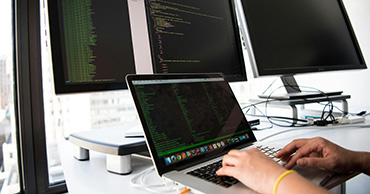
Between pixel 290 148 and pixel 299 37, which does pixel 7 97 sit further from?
pixel 299 37

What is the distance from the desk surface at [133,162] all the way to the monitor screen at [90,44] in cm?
21

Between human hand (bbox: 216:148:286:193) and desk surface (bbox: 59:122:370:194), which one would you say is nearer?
human hand (bbox: 216:148:286:193)

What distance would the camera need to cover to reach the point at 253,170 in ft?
1.43

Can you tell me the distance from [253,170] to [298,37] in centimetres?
92

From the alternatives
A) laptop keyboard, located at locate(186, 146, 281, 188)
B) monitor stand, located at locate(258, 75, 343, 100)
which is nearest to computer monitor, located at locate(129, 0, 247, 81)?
monitor stand, located at locate(258, 75, 343, 100)

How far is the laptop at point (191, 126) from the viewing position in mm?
496

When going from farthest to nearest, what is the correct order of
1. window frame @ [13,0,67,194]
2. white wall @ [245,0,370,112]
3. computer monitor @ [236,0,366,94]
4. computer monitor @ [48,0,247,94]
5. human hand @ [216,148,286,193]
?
white wall @ [245,0,370,112]
window frame @ [13,0,67,194]
computer monitor @ [236,0,366,94]
computer monitor @ [48,0,247,94]
human hand @ [216,148,286,193]

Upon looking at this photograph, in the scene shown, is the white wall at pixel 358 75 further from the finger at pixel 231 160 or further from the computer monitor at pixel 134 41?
the finger at pixel 231 160

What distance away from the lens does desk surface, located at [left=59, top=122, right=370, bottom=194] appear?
0.53 meters

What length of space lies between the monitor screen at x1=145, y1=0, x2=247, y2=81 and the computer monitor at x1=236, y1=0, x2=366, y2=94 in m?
0.09

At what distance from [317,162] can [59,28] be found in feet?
2.22

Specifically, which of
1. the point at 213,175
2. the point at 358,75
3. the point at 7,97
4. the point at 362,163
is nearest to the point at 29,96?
the point at 7,97

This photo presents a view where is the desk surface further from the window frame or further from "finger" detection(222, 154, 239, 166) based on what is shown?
the window frame

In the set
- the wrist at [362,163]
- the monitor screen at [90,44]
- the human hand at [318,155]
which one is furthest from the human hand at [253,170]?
the monitor screen at [90,44]
